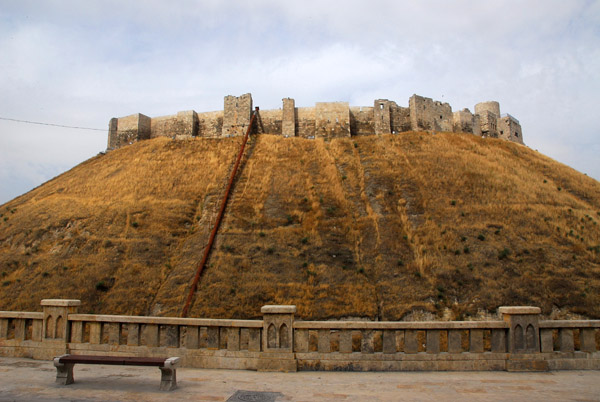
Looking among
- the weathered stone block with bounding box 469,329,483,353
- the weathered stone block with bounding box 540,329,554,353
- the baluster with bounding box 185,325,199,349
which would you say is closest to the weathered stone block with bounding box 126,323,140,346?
the baluster with bounding box 185,325,199,349

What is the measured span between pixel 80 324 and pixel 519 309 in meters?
10.6

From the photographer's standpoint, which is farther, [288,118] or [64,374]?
[288,118]

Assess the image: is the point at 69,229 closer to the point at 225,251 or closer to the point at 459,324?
the point at 225,251

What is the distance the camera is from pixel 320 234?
2625cm

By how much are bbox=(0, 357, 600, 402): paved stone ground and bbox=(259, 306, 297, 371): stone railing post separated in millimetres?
341

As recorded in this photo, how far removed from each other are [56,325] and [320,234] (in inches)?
666

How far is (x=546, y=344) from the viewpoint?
10023 mm

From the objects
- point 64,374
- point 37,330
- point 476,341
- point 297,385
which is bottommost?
point 297,385

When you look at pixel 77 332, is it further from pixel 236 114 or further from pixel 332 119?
pixel 332 119

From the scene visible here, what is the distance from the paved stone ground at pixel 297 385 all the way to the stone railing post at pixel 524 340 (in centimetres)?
32

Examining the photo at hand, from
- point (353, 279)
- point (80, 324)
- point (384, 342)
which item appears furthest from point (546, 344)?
point (353, 279)

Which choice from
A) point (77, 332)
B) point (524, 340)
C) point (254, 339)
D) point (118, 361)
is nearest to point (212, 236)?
point (77, 332)

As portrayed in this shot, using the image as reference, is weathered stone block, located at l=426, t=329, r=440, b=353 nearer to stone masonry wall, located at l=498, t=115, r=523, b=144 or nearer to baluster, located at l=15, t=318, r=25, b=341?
baluster, located at l=15, t=318, r=25, b=341

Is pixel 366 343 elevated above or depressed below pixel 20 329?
above
